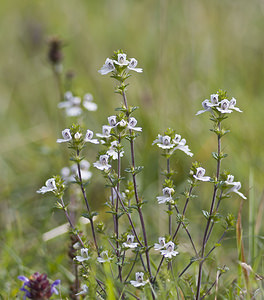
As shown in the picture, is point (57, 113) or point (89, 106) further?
point (57, 113)

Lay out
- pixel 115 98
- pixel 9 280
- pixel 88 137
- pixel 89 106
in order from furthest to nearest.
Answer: pixel 115 98, pixel 89 106, pixel 9 280, pixel 88 137

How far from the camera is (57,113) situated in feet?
14.4

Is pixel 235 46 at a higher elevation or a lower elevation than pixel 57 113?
higher

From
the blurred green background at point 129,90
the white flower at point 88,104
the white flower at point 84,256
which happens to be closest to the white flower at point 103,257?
the white flower at point 84,256

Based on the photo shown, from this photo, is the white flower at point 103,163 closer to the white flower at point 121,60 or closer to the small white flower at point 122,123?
the small white flower at point 122,123

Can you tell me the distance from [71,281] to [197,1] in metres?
4.04

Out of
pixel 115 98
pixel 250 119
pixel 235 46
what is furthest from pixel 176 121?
pixel 235 46

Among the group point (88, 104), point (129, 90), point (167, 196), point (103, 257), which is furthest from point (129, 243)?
point (129, 90)

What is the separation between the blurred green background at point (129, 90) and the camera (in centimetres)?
289

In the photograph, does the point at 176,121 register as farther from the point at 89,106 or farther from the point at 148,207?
the point at 89,106

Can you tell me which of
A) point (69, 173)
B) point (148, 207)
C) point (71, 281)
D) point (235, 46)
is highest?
point (235, 46)

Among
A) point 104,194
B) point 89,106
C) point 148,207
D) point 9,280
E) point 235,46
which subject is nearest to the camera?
point 9,280

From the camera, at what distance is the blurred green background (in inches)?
114

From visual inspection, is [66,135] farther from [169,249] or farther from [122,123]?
[169,249]
